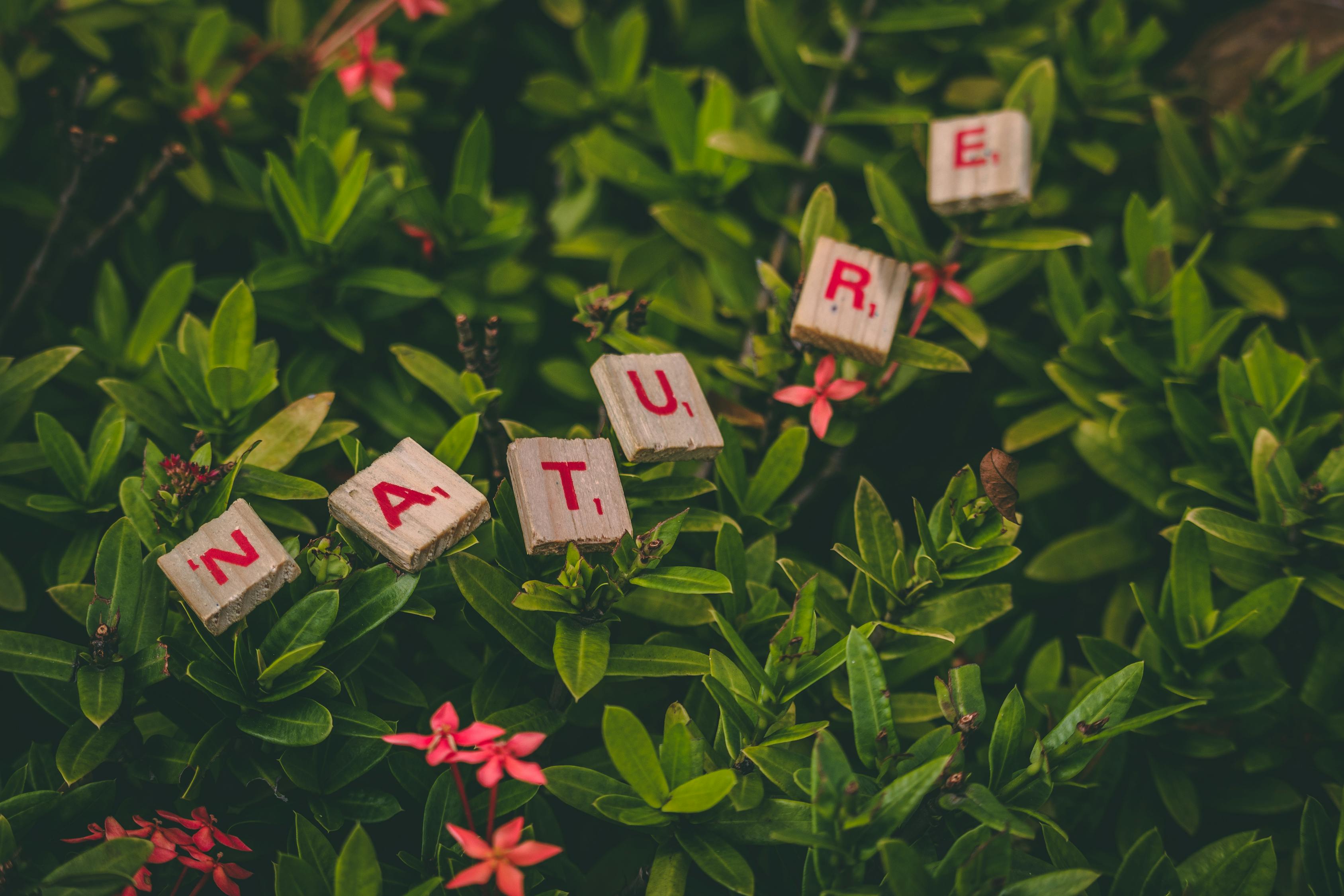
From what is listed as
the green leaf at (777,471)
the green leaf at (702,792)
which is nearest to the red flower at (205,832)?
the green leaf at (702,792)

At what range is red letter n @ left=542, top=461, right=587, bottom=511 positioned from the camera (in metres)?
1.31

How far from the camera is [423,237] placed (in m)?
1.89

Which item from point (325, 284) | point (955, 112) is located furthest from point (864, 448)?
point (325, 284)

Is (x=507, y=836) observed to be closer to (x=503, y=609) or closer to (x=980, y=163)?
(x=503, y=609)

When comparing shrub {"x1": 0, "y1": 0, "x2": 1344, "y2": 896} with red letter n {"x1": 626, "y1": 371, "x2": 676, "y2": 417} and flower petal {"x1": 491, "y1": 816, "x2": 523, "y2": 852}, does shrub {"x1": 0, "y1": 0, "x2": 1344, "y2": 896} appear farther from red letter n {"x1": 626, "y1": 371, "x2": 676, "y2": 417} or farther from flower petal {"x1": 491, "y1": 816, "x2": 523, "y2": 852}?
red letter n {"x1": 626, "y1": 371, "x2": 676, "y2": 417}

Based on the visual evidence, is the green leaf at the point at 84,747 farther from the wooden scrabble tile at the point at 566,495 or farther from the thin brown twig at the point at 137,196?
the thin brown twig at the point at 137,196

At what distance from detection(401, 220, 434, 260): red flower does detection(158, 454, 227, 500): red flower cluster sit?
2.31 ft

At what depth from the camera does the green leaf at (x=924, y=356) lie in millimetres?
1667

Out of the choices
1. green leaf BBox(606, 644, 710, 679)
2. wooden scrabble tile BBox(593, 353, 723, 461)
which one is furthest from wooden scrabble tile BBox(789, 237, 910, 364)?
green leaf BBox(606, 644, 710, 679)

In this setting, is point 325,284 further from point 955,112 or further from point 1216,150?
point 1216,150

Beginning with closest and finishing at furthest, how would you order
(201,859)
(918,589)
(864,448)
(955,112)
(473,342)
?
(201,859) → (918,589) → (473,342) → (864,448) → (955,112)

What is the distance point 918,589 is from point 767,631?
0.27 meters

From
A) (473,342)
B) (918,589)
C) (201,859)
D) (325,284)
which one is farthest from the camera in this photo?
(325,284)

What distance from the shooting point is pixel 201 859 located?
1240mm
